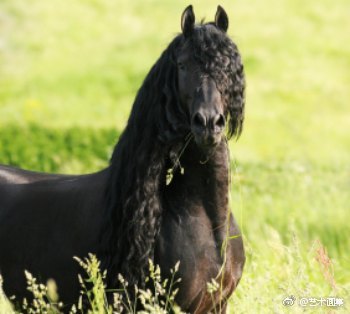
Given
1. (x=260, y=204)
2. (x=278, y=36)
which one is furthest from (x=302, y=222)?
(x=278, y=36)

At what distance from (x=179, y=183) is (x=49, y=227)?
1059mm

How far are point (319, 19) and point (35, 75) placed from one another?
43.0 feet

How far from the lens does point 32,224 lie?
629cm

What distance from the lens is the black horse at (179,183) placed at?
211 inches

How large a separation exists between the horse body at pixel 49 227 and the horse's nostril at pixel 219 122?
111 centimetres

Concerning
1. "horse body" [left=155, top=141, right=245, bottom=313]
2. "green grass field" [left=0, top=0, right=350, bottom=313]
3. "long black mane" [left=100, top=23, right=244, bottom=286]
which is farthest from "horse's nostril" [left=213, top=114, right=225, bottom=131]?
"green grass field" [left=0, top=0, right=350, bottom=313]

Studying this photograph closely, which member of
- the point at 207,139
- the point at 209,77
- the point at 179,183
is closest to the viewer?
the point at 207,139

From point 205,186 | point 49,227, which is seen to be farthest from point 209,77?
point 49,227

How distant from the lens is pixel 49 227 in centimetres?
616

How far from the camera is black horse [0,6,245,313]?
535cm

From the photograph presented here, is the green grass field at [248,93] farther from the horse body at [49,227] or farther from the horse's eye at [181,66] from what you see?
the horse's eye at [181,66]

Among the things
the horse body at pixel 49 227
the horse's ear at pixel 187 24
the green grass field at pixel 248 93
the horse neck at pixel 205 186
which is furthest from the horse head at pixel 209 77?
the green grass field at pixel 248 93

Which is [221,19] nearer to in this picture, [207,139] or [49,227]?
[207,139]

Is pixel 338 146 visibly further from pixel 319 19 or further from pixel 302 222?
pixel 319 19
